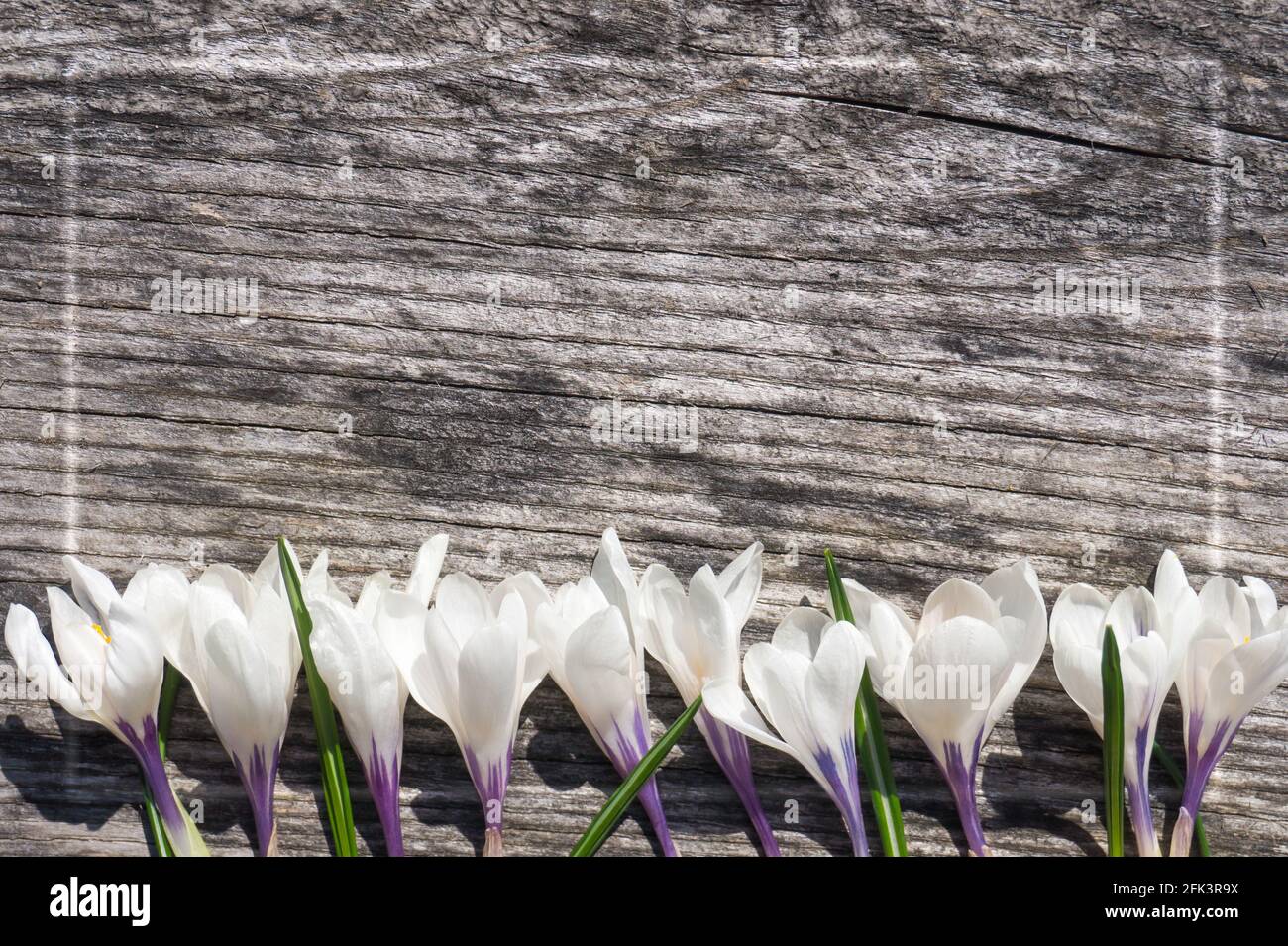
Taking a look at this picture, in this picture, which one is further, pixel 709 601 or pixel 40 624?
pixel 40 624

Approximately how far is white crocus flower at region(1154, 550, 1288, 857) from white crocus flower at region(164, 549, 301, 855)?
1196mm

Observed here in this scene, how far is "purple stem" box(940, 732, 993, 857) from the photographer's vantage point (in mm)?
1176

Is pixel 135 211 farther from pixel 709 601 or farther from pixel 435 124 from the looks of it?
pixel 709 601

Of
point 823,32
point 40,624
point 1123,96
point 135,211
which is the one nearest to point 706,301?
point 823,32

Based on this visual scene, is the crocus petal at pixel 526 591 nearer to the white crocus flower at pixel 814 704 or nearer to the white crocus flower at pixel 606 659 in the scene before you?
the white crocus flower at pixel 606 659

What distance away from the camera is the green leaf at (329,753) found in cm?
115

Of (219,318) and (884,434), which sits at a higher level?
(219,318)

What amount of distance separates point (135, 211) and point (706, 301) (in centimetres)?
85

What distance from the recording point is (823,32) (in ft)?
Result: 4.24

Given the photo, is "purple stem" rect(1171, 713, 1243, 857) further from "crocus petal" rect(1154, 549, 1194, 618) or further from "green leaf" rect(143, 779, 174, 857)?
"green leaf" rect(143, 779, 174, 857)

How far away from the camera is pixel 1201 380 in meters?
1.30

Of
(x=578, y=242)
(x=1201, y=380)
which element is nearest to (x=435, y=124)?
(x=578, y=242)

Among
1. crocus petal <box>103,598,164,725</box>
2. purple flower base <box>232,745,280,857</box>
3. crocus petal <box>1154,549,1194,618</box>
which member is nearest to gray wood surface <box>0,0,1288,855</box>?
crocus petal <box>1154,549,1194,618</box>
